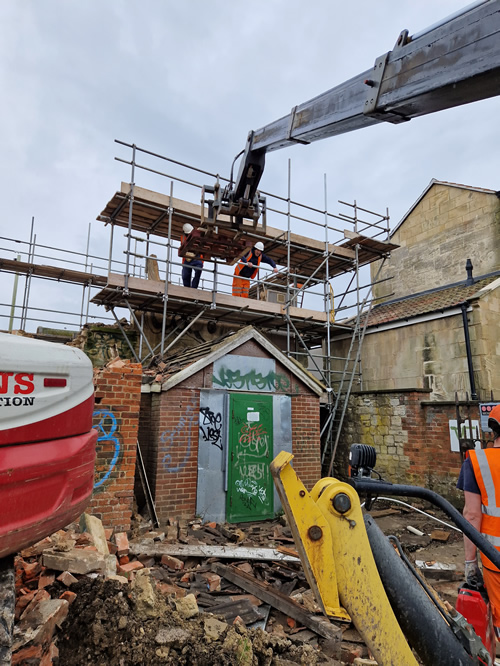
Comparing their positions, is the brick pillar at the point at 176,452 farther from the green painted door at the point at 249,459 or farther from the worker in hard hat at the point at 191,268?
the worker in hard hat at the point at 191,268

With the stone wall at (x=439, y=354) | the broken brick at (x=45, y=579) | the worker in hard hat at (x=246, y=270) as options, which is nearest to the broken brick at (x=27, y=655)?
the broken brick at (x=45, y=579)

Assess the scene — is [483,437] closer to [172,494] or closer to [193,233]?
[172,494]

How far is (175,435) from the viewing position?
7.79m

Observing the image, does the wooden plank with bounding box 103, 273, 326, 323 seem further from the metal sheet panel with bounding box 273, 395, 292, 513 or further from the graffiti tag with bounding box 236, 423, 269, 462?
the graffiti tag with bounding box 236, 423, 269, 462

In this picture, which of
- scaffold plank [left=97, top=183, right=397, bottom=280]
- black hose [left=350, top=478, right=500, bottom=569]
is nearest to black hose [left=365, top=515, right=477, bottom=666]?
black hose [left=350, top=478, right=500, bottom=569]

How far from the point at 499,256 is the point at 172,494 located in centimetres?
1241

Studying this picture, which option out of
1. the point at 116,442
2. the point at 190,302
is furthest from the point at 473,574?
the point at 190,302

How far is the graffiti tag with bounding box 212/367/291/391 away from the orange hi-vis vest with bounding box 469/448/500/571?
5988 mm

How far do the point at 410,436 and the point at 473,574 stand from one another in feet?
25.2

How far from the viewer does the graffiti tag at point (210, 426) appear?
8133 mm

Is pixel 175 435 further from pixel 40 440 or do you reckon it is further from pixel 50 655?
pixel 40 440

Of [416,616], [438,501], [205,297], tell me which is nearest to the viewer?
[438,501]

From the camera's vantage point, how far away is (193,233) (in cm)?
937

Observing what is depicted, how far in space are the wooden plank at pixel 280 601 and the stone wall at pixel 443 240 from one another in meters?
11.1
